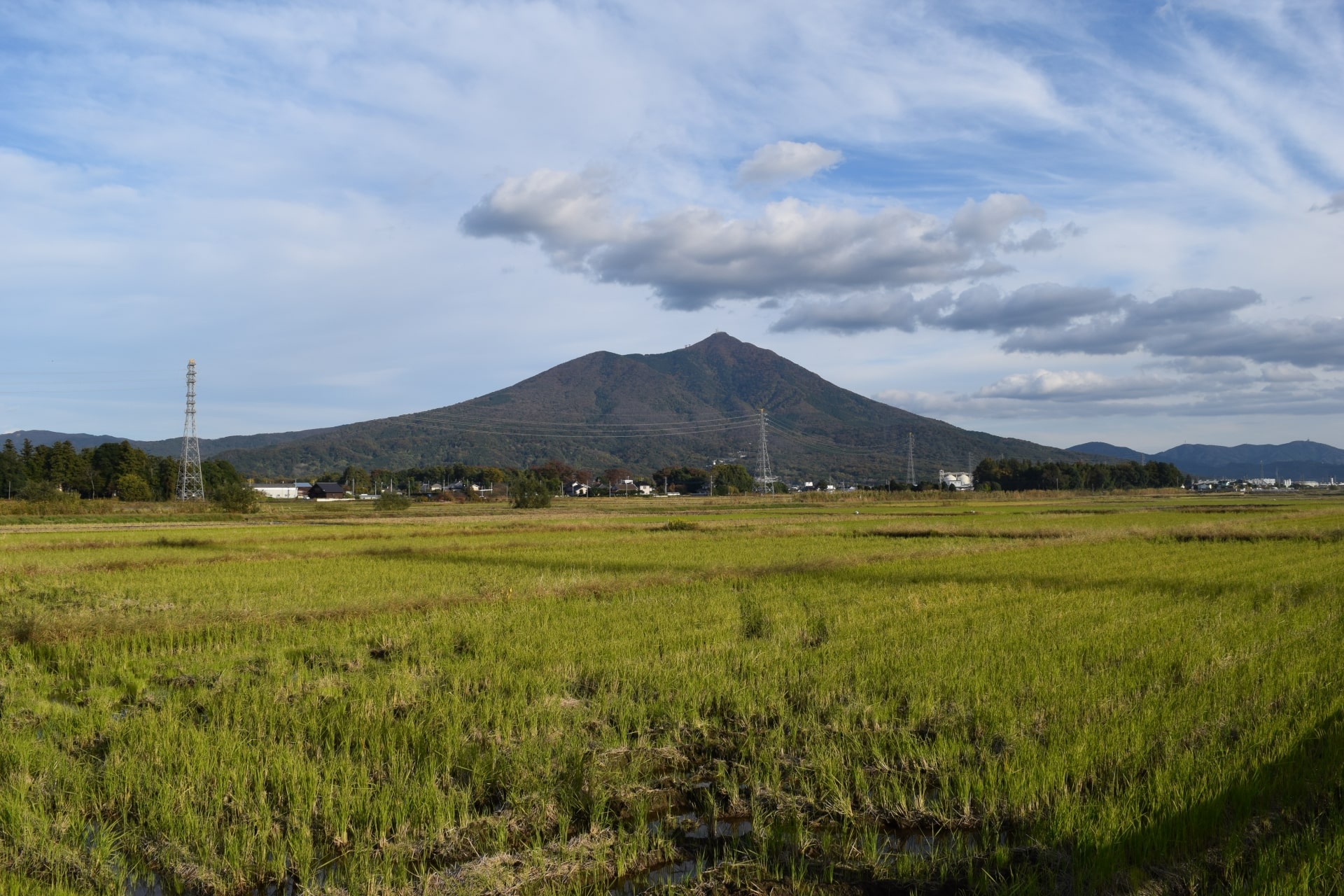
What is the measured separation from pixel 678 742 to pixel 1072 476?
4940 inches

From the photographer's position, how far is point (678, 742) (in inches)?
219

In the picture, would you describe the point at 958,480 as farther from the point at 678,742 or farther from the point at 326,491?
the point at 678,742

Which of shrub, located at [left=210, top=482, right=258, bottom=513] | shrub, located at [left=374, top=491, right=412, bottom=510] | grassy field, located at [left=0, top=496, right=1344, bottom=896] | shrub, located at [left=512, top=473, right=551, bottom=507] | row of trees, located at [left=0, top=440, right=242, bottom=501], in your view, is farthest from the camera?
row of trees, located at [left=0, top=440, right=242, bottom=501]

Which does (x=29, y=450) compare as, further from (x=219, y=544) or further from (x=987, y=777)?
(x=987, y=777)

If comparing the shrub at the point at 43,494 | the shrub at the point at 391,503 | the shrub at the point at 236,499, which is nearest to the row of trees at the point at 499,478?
the shrub at the point at 391,503

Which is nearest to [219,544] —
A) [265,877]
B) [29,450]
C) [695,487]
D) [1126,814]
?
[265,877]

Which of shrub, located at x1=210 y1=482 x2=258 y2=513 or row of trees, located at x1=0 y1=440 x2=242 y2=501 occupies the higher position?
row of trees, located at x1=0 y1=440 x2=242 y2=501

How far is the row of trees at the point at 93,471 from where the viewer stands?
3034 inches

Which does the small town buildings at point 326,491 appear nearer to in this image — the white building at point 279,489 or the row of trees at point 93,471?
the white building at point 279,489

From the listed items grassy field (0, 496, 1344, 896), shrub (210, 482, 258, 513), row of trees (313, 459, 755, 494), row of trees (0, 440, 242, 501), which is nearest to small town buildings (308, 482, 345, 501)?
row of trees (313, 459, 755, 494)

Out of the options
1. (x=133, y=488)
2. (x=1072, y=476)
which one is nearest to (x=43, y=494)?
(x=133, y=488)

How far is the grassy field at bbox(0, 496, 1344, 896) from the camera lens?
3.83m

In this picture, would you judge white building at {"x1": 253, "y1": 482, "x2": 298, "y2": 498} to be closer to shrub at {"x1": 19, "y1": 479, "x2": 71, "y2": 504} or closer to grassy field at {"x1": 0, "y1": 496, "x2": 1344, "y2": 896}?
shrub at {"x1": 19, "y1": 479, "x2": 71, "y2": 504}

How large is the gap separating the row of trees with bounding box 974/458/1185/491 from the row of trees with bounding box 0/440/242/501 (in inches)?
3793
